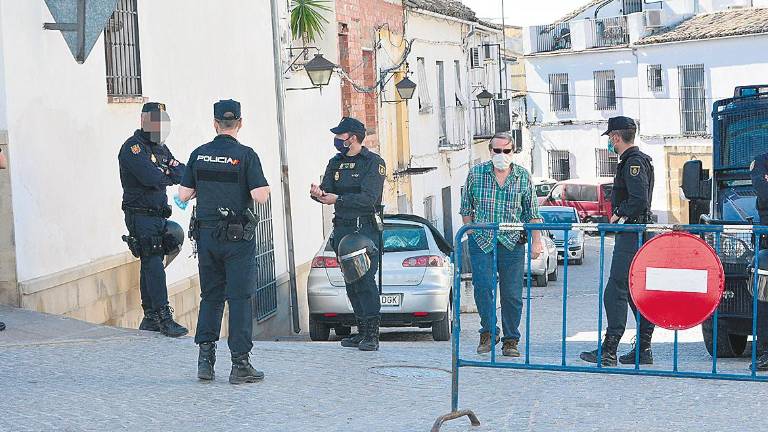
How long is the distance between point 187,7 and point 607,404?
837 centimetres

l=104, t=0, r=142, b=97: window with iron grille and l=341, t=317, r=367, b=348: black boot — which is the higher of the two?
l=104, t=0, r=142, b=97: window with iron grille

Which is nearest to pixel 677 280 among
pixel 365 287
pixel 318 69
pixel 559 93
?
pixel 365 287

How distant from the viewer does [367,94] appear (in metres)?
25.4

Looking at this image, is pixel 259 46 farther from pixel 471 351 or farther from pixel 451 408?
pixel 451 408

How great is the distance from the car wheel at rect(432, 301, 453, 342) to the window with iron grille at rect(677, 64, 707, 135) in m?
34.1

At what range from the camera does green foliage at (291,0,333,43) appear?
21.2 metres

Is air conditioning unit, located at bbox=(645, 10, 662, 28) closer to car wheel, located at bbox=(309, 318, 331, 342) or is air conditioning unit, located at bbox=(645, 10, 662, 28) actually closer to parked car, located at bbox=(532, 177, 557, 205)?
parked car, located at bbox=(532, 177, 557, 205)

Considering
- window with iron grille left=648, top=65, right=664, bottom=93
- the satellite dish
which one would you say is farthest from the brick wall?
window with iron grille left=648, top=65, right=664, bottom=93

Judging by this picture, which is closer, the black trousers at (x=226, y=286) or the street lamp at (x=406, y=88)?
the black trousers at (x=226, y=286)

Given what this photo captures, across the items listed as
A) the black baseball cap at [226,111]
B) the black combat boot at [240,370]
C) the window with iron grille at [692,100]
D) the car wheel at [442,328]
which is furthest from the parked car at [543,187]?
the black baseball cap at [226,111]

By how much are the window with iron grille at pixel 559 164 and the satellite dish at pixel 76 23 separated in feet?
138

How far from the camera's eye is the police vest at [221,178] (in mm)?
8133

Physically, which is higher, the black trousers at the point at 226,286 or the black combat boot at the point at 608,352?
the black trousers at the point at 226,286

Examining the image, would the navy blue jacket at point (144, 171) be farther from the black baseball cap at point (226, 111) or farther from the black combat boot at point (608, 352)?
the black combat boot at point (608, 352)
